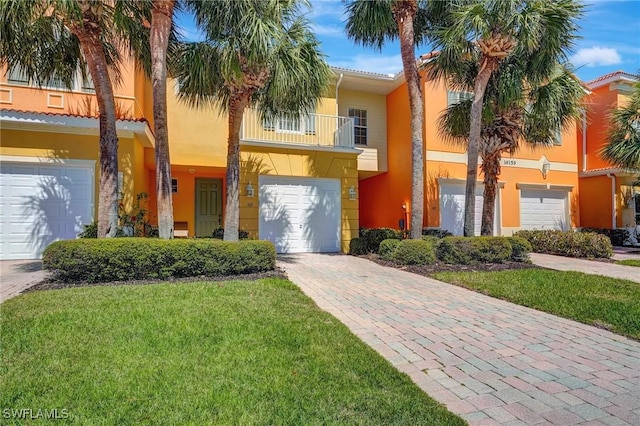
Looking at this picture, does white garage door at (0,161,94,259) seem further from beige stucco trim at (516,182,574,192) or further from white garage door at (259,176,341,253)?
beige stucco trim at (516,182,574,192)

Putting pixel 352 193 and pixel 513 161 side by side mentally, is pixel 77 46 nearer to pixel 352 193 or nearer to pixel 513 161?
pixel 352 193

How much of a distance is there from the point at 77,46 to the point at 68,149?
3194 millimetres

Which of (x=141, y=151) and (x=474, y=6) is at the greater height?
(x=474, y=6)

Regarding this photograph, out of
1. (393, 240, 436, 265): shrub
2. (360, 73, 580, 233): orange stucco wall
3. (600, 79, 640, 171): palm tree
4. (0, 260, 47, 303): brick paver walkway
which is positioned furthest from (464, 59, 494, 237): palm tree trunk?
(0, 260, 47, 303): brick paver walkway

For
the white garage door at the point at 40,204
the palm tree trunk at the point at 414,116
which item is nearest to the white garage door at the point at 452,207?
the palm tree trunk at the point at 414,116

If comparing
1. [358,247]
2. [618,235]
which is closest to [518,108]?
[358,247]

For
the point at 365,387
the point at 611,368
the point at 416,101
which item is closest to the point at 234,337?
the point at 365,387

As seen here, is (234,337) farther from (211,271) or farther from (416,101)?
(416,101)

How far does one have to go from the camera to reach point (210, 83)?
8844mm

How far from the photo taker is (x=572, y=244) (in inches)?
513

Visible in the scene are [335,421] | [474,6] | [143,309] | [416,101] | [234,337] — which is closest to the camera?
[335,421]

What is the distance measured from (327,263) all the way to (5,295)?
725cm

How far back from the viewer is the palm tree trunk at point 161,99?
7.96 meters
